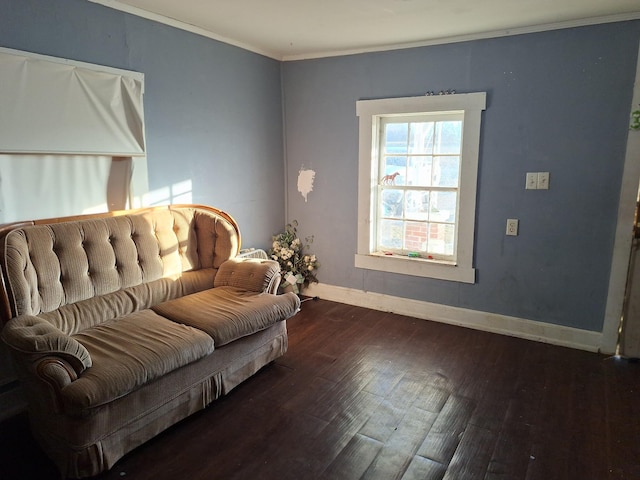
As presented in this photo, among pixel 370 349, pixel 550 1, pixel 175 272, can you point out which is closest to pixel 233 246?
pixel 175 272

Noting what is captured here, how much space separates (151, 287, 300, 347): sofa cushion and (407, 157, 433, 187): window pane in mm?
1568

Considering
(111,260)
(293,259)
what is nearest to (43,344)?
(111,260)

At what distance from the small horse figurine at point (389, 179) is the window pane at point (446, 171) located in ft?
1.13

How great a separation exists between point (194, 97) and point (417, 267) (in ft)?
7.45

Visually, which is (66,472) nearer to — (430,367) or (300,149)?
(430,367)

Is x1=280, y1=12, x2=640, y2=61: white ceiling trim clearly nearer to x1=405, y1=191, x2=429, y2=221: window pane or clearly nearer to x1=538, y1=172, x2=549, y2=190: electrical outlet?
x1=538, y1=172, x2=549, y2=190: electrical outlet

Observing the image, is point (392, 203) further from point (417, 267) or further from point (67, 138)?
point (67, 138)

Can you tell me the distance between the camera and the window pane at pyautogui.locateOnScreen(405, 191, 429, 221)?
140 inches

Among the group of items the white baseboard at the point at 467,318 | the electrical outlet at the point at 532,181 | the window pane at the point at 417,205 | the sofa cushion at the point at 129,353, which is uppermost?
the electrical outlet at the point at 532,181

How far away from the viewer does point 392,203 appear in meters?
3.72

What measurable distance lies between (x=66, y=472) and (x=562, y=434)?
7.63 ft

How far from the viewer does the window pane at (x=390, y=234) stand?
374cm

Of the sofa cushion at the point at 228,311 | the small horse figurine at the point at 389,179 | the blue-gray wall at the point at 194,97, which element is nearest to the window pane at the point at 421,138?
the small horse figurine at the point at 389,179

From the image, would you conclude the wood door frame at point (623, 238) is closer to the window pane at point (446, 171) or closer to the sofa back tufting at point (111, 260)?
the window pane at point (446, 171)
